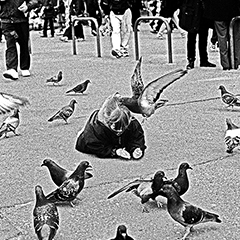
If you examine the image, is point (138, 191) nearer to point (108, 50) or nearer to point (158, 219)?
point (158, 219)

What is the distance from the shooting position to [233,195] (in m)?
6.38

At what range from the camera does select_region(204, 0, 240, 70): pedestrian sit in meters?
13.7

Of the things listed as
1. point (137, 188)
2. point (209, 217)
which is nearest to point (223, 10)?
point (137, 188)

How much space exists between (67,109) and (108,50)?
10462 mm

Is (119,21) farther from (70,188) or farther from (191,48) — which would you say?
(70,188)

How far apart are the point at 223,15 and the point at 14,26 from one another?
3774 mm

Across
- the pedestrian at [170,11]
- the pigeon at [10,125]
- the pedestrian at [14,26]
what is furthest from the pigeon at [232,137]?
the pedestrian at [170,11]

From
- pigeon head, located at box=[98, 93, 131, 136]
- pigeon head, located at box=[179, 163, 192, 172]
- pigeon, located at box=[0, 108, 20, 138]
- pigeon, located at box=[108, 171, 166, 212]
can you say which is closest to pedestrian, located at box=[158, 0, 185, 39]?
pigeon, located at box=[0, 108, 20, 138]

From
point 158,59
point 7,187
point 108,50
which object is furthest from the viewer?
point 108,50

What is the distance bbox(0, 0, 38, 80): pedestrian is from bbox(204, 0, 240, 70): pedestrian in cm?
317

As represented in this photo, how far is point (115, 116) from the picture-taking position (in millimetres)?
7285

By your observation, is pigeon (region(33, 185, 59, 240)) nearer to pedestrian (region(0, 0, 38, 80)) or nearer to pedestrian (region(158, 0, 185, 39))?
pedestrian (region(0, 0, 38, 80))

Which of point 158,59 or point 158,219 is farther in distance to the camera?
point 158,59

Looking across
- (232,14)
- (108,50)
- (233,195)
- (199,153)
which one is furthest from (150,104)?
(108,50)
